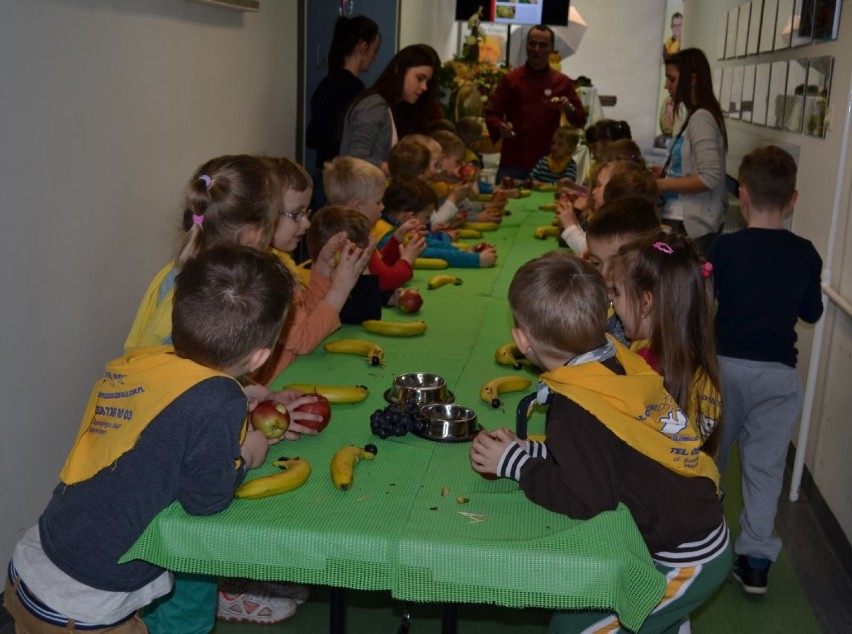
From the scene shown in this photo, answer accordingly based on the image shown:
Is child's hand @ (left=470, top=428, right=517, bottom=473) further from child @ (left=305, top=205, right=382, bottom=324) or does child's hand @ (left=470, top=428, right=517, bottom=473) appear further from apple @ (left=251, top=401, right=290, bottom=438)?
child @ (left=305, top=205, right=382, bottom=324)

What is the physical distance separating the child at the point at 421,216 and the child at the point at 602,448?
→ 227 cm

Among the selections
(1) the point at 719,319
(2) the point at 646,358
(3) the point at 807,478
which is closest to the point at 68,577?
(2) the point at 646,358

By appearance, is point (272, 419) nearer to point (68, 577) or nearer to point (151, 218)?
point (68, 577)

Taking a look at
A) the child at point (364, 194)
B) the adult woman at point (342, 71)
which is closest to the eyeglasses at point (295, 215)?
the child at point (364, 194)

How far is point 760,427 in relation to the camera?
3.17 meters

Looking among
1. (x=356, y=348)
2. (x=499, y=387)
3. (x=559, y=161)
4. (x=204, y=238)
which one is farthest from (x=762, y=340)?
(x=559, y=161)

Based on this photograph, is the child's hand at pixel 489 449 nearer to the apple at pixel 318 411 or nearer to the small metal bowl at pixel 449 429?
the small metal bowl at pixel 449 429

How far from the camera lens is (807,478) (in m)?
4.07

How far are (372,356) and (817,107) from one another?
2.77m

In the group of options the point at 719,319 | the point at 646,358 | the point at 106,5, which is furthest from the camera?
the point at 106,5

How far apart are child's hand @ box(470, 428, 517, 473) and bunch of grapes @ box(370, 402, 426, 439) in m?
0.23

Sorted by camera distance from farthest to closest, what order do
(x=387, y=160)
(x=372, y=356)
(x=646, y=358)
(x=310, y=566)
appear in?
1. (x=387, y=160)
2. (x=372, y=356)
3. (x=646, y=358)
4. (x=310, y=566)

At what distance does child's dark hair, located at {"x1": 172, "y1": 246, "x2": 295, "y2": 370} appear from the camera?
5.96ft

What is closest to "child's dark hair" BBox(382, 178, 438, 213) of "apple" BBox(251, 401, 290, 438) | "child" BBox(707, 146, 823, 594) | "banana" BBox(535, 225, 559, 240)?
"banana" BBox(535, 225, 559, 240)
